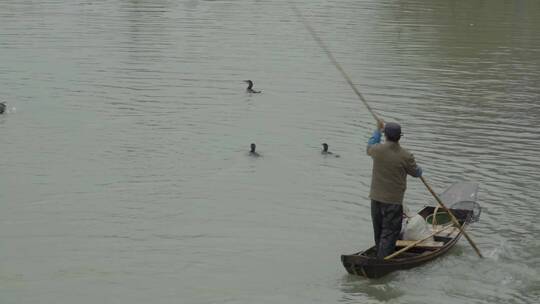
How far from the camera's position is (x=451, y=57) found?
36.8 m

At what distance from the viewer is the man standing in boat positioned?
13.9 m

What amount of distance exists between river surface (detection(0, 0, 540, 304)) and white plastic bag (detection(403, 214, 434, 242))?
0.63 m

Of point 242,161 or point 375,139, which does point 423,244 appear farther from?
point 242,161

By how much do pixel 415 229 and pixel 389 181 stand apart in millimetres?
1411

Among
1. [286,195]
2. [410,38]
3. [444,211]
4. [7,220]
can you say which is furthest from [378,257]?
[410,38]

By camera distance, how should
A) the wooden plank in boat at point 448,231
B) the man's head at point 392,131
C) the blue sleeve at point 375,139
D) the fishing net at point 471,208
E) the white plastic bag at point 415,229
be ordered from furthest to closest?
the fishing net at point 471,208 → the wooden plank in boat at point 448,231 → the white plastic bag at point 415,229 → the blue sleeve at point 375,139 → the man's head at point 392,131

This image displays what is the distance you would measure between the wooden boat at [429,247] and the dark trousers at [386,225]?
0.60 feet

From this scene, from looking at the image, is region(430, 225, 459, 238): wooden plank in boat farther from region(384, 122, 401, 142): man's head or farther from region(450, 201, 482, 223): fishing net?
region(384, 122, 401, 142): man's head

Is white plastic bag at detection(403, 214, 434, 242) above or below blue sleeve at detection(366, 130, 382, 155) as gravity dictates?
Answer: below

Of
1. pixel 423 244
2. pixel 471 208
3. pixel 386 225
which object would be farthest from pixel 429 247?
pixel 471 208

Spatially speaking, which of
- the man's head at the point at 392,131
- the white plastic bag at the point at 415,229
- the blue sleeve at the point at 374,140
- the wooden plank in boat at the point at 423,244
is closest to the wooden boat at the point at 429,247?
the wooden plank in boat at the point at 423,244

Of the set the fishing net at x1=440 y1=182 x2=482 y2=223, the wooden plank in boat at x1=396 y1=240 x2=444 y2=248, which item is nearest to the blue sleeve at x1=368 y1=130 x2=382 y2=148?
the wooden plank in boat at x1=396 y1=240 x2=444 y2=248

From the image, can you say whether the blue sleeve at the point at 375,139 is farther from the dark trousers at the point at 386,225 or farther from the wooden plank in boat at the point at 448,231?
the wooden plank in boat at the point at 448,231

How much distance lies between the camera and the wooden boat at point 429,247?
551 inches
